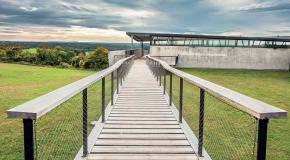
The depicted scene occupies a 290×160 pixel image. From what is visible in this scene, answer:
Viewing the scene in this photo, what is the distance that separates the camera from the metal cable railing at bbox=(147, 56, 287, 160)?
2.27m

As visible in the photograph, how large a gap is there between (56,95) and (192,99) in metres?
8.69

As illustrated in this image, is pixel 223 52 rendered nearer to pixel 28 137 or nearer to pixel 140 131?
pixel 140 131

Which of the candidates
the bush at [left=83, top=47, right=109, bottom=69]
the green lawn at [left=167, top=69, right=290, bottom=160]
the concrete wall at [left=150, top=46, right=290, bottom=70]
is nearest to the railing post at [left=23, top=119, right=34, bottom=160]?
the green lawn at [left=167, top=69, right=290, bottom=160]

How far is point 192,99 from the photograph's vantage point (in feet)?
36.7

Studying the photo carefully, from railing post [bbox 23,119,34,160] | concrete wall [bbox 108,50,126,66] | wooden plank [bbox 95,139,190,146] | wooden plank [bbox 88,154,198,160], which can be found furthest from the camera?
concrete wall [bbox 108,50,126,66]

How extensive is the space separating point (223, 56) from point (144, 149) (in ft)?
80.1

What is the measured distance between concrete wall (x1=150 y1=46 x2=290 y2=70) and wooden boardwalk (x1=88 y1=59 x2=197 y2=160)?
65.1ft

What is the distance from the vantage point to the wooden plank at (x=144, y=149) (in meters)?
4.20

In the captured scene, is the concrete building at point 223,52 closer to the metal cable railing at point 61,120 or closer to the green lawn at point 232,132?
the metal cable railing at point 61,120

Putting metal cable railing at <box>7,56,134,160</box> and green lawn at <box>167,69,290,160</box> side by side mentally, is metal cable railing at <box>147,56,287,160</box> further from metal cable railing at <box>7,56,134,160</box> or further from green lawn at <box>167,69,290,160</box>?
metal cable railing at <box>7,56,134,160</box>

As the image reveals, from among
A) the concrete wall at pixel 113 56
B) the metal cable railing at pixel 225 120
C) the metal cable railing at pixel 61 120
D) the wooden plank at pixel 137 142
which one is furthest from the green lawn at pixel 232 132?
the concrete wall at pixel 113 56

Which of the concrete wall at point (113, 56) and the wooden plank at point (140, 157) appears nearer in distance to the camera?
the wooden plank at point (140, 157)

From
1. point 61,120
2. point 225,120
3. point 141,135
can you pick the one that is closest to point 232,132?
point 225,120

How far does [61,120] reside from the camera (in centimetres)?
768
